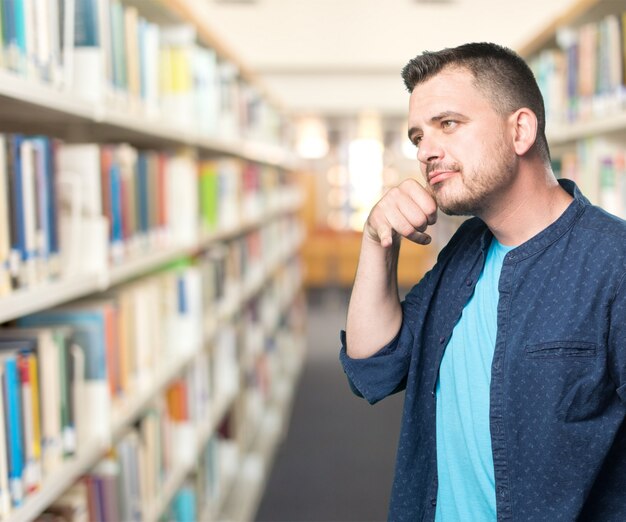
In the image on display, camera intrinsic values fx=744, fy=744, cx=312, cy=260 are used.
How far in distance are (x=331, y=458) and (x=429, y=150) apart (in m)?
3.67

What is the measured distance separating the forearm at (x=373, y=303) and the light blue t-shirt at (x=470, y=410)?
117mm

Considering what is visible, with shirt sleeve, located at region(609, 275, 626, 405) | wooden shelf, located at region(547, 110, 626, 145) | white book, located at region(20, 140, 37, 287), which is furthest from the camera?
wooden shelf, located at region(547, 110, 626, 145)

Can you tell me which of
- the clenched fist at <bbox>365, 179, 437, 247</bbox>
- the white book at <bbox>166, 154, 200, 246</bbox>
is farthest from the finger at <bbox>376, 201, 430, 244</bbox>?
the white book at <bbox>166, 154, 200, 246</bbox>

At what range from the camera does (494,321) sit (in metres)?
1.20

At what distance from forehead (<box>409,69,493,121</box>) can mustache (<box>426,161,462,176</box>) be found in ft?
0.24

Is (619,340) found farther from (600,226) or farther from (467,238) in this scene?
(467,238)

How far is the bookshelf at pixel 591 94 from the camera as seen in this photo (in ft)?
7.57

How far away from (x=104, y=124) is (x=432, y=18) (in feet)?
20.5

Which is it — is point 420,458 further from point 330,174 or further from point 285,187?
point 330,174

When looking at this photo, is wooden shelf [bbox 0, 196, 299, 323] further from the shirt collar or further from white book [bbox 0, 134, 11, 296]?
the shirt collar

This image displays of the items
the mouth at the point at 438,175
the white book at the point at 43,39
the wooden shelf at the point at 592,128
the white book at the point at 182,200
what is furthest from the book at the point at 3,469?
the wooden shelf at the point at 592,128

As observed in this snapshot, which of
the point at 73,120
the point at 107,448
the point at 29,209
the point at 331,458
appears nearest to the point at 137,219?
the point at 73,120

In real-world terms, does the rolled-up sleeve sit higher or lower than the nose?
lower

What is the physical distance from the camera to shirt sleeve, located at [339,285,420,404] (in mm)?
1318
